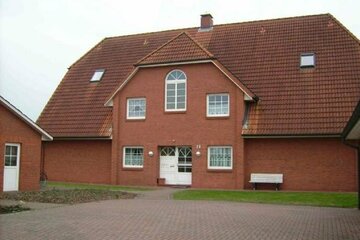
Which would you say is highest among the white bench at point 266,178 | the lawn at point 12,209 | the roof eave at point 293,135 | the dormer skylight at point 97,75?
the dormer skylight at point 97,75

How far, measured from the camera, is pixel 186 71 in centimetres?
2792

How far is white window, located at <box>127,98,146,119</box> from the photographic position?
2895 cm

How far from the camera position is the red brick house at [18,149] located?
22.1 meters

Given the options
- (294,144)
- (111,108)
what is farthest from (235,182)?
(111,108)

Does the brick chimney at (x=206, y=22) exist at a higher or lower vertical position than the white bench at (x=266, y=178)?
higher

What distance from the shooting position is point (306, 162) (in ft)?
82.5

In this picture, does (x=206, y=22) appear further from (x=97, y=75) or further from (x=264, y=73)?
(x=97, y=75)

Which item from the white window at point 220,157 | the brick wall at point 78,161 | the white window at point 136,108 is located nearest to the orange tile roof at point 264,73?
the brick wall at point 78,161

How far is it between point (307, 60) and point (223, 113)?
5497mm

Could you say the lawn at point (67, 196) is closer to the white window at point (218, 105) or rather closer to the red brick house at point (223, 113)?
the red brick house at point (223, 113)

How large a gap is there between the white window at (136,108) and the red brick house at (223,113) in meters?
0.06

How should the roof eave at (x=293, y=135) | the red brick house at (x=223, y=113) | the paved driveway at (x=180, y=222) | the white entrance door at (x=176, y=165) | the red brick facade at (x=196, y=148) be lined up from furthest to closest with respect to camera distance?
the white entrance door at (x=176, y=165) < the red brick house at (x=223, y=113) < the red brick facade at (x=196, y=148) < the roof eave at (x=293, y=135) < the paved driveway at (x=180, y=222)

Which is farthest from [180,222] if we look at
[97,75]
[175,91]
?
[97,75]

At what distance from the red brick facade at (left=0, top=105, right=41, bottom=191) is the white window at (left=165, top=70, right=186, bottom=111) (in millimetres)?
7527
